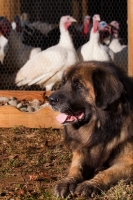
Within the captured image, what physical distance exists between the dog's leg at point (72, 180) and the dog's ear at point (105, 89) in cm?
52

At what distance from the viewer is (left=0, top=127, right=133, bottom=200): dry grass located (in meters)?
3.25

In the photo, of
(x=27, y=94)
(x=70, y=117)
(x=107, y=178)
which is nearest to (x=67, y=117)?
(x=70, y=117)

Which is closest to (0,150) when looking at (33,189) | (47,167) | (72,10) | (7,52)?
(47,167)

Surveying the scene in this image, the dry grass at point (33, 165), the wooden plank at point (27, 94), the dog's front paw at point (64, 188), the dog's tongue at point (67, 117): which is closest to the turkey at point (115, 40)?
the wooden plank at point (27, 94)

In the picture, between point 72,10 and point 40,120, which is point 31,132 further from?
point 72,10

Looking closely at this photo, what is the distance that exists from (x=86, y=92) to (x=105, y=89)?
0.17 m

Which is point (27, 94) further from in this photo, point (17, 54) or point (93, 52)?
point (17, 54)

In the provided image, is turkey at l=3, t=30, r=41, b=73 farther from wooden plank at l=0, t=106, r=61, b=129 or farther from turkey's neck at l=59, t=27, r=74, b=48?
wooden plank at l=0, t=106, r=61, b=129

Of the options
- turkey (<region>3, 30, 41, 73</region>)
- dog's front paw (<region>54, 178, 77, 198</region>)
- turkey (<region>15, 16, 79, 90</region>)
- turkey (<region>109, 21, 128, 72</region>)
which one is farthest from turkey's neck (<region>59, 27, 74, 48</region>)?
dog's front paw (<region>54, 178, 77, 198</region>)

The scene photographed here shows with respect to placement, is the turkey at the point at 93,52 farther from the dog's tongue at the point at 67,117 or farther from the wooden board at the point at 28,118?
the dog's tongue at the point at 67,117

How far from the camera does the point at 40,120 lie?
Result: 18.0 feet

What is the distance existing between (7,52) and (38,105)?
10.3 ft

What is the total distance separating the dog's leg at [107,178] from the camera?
3156 mm

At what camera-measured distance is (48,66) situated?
7.68 meters
